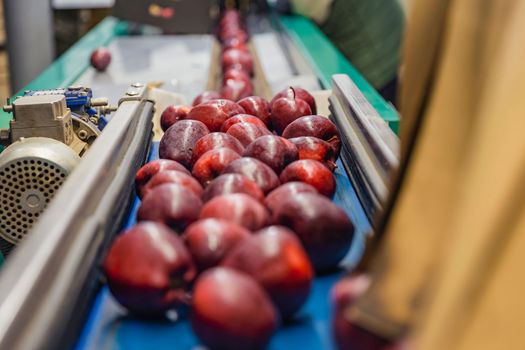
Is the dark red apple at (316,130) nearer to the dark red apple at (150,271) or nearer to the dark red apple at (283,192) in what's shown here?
the dark red apple at (283,192)

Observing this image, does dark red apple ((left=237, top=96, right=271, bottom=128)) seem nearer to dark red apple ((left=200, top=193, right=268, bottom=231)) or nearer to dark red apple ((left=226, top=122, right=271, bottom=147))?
dark red apple ((left=226, top=122, right=271, bottom=147))

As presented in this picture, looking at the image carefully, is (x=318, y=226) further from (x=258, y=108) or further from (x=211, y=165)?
(x=258, y=108)

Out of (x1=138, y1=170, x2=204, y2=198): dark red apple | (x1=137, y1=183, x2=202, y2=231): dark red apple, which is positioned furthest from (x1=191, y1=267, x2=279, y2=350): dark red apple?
(x1=138, y1=170, x2=204, y2=198): dark red apple

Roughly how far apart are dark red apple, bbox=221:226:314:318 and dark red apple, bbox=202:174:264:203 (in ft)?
0.88

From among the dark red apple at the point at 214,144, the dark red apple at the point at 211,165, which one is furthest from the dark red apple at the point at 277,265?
the dark red apple at the point at 214,144

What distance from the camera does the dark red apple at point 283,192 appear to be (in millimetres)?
1138

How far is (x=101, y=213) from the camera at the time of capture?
3.74ft

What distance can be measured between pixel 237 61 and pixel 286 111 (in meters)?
1.59

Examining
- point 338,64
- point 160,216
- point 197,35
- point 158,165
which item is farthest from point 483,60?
point 197,35

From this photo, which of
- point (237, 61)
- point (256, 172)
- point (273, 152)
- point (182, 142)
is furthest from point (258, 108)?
point (237, 61)

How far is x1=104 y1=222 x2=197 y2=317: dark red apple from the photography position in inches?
35.5

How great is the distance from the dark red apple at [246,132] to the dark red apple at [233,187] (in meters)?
0.35

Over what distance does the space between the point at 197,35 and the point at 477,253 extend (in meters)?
3.99

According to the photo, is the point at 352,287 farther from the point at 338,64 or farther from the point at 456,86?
the point at 338,64
